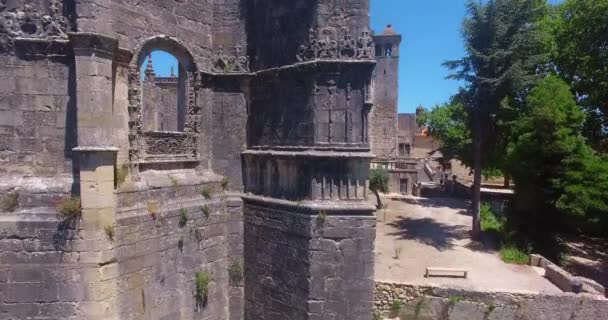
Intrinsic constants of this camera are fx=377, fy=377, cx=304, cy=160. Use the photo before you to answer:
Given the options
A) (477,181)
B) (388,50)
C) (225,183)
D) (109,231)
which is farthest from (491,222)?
(388,50)

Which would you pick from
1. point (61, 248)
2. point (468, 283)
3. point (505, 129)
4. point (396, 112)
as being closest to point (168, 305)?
point (61, 248)

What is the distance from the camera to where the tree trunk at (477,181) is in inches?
569

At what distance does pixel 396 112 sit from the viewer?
34.2m

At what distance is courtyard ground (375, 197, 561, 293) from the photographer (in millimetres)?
9891

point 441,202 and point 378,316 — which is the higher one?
point 441,202

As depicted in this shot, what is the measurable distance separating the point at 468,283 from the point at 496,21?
10.2m

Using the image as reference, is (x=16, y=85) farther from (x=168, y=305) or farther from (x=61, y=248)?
(x=168, y=305)

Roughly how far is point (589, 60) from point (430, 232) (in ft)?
34.2

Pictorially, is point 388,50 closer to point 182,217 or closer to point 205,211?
point 205,211

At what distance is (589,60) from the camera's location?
54.1 feet

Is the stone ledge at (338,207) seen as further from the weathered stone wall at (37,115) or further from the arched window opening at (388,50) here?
the arched window opening at (388,50)

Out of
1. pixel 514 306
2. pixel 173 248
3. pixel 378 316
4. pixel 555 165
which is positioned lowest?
pixel 378 316

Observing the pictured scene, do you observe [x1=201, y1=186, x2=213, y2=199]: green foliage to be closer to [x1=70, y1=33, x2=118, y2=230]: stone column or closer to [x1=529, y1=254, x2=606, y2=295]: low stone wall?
[x1=70, y1=33, x2=118, y2=230]: stone column

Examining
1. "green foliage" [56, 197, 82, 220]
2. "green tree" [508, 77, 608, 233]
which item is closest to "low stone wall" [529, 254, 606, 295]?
"green tree" [508, 77, 608, 233]
